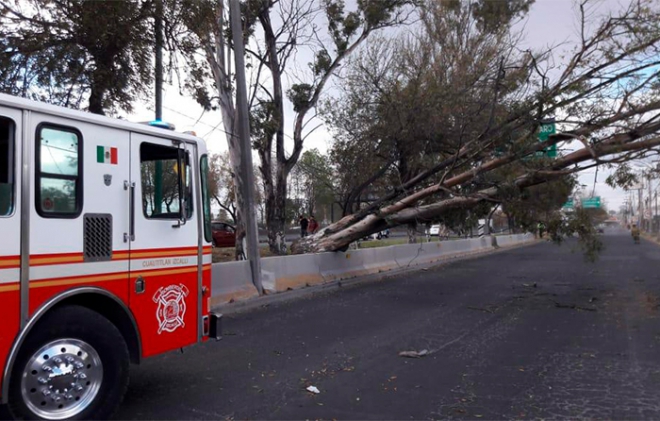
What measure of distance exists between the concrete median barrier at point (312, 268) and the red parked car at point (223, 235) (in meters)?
12.6

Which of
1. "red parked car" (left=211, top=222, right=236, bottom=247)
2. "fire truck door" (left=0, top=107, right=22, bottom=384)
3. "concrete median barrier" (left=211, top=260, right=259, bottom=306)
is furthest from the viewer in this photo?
"red parked car" (left=211, top=222, right=236, bottom=247)

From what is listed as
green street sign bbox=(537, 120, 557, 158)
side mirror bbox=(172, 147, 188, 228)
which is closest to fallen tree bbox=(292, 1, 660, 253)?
green street sign bbox=(537, 120, 557, 158)

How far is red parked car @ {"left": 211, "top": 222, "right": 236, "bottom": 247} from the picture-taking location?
33.0m

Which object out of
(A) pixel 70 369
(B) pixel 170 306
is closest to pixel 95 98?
(B) pixel 170 306

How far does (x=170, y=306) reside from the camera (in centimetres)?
557

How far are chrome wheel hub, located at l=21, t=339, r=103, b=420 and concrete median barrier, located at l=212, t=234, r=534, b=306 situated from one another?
670 centimetres

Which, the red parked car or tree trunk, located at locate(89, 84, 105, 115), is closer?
tree trunk, located at locate(89, 84, 105, 115)

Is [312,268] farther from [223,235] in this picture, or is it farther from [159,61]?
[223,235]

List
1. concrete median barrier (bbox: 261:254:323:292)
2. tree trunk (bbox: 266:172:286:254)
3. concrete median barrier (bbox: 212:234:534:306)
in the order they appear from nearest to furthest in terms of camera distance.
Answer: concrete median barrier (bbox: 212:234:534:306) → concrete median barrier (bbox: 261:254:323:292) → tree trunk (bbox: 266:172:286:254)

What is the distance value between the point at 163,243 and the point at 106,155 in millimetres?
1007

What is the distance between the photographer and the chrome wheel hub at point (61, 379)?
170 inches

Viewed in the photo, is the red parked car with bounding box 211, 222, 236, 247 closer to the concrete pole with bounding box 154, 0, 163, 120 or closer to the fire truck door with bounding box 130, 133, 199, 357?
the concrete pole with bounding box 154, 0, 163, 120

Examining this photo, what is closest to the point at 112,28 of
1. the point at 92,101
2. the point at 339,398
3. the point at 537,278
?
the point at 92,101

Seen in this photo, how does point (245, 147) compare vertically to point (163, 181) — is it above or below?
above
